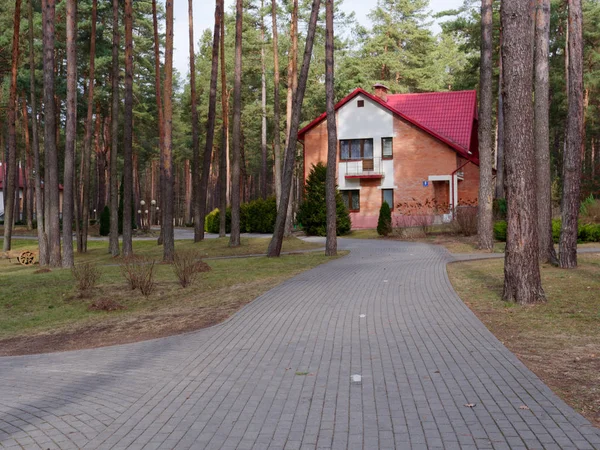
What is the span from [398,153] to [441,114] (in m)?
4.63

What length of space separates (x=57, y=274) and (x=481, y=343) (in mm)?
13416

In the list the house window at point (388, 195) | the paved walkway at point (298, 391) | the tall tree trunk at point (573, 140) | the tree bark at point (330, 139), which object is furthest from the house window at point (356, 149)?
the paved walkway at point (298, 391)

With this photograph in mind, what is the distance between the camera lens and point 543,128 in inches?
641

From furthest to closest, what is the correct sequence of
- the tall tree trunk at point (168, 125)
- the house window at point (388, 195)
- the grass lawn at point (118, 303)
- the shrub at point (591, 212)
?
the house window at point (388, 195) → the shrub at point (591, 212) → the tall tree trunk at point (168, 125) → the grass lawn at point (118, 303)

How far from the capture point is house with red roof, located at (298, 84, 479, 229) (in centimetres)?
4003

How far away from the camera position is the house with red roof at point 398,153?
40.0 metres

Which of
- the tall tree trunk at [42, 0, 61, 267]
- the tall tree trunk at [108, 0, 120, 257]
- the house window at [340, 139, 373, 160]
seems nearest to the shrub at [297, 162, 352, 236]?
the house window at [340, 139, 373, 160]

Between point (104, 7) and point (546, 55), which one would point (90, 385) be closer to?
point (546, 55)

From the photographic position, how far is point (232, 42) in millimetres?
50031

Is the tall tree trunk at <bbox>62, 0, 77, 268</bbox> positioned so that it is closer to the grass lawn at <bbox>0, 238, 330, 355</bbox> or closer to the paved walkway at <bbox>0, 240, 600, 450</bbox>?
the grass lawn at <bbox>0, 238, 330, 355</bbox>

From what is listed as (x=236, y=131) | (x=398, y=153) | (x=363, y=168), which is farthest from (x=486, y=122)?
(x=363, y=168)

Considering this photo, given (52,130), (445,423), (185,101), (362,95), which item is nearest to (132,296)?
(52,130)

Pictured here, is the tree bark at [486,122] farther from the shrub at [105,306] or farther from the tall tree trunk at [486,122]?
the shrub at [105,306]

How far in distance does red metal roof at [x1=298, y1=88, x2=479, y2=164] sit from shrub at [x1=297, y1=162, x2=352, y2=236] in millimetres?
7541
